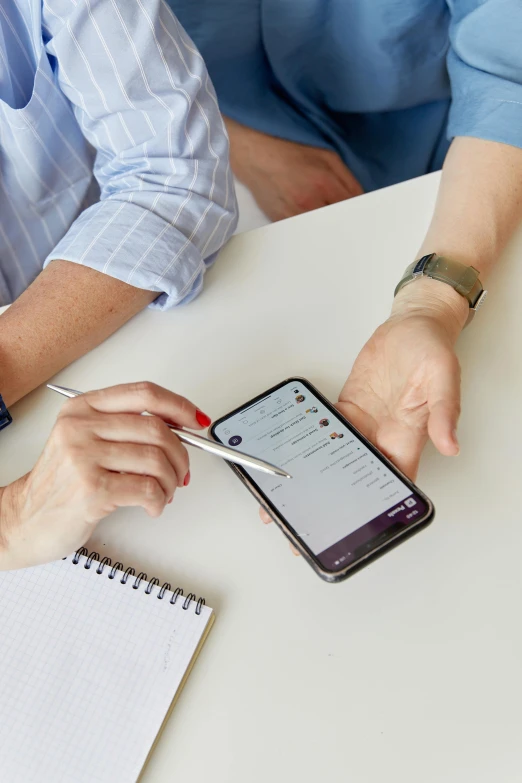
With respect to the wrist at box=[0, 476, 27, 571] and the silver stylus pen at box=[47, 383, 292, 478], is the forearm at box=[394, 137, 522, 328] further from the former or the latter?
the wrist at box=[0, 476, 27, 571]

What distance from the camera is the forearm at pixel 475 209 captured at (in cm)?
76

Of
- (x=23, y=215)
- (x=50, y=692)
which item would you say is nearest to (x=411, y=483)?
(x=50, y=692)

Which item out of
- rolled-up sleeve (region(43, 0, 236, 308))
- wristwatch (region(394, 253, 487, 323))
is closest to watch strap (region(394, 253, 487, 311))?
wristwatch (region(394, 253, 487, 323))

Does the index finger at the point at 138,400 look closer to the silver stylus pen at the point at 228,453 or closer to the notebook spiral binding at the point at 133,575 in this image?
the silver stylus pen at the point at 228,453

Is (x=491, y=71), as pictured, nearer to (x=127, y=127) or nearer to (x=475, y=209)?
(x=475, y=209)

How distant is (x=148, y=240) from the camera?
73cm

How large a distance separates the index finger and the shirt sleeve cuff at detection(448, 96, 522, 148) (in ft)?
1.76

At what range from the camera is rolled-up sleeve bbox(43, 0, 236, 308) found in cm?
69

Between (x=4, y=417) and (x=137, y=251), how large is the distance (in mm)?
235

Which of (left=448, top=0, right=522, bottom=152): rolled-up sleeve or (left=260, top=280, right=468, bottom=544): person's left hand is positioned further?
(left=448, top=0, right=522, bottom=152): rolled-up sleeve

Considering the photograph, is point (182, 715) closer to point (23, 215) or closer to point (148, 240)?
Result: point (148, 240)

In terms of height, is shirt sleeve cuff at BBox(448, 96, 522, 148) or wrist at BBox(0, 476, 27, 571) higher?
shirt sleeve cuff at BBox(448, 96, 522, 148)

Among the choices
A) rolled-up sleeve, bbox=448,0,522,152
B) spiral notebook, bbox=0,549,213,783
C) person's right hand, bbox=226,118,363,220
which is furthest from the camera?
person's right hand, bbox=226,118,363,220

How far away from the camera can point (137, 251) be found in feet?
2.39
